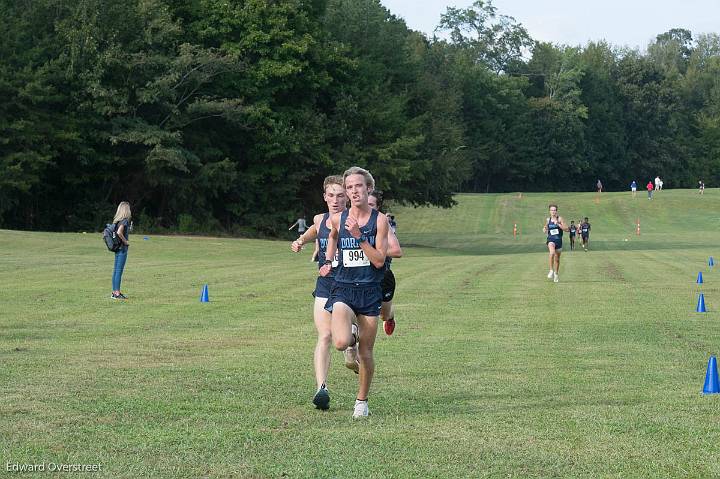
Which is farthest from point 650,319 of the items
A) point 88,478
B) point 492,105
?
point 492,105

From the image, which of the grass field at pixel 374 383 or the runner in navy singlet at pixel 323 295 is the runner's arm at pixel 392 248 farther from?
the grass field at pixel 374 383

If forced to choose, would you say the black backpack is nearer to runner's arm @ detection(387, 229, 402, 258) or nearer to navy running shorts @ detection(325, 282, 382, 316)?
navy running shorts @ detection(325, 282, 382, 316)

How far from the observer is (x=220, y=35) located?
195 feet

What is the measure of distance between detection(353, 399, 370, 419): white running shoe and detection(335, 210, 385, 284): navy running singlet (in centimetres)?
104

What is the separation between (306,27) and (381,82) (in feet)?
23.7

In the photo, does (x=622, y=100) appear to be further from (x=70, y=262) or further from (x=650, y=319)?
(x=650, y=319)

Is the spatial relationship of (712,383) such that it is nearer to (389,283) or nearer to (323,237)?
(389,283)

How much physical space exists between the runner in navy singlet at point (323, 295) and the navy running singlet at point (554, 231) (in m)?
19.2

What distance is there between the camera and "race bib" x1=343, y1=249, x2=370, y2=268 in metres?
9.28

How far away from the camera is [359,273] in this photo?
9.34 metres

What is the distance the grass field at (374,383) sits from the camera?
292 inches

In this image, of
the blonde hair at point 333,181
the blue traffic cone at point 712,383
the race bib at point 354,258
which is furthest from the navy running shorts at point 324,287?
the blue traffic cone at point 712,383

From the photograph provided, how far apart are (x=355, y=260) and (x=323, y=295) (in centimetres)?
68

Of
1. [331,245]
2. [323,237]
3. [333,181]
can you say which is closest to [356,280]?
[331,245]
